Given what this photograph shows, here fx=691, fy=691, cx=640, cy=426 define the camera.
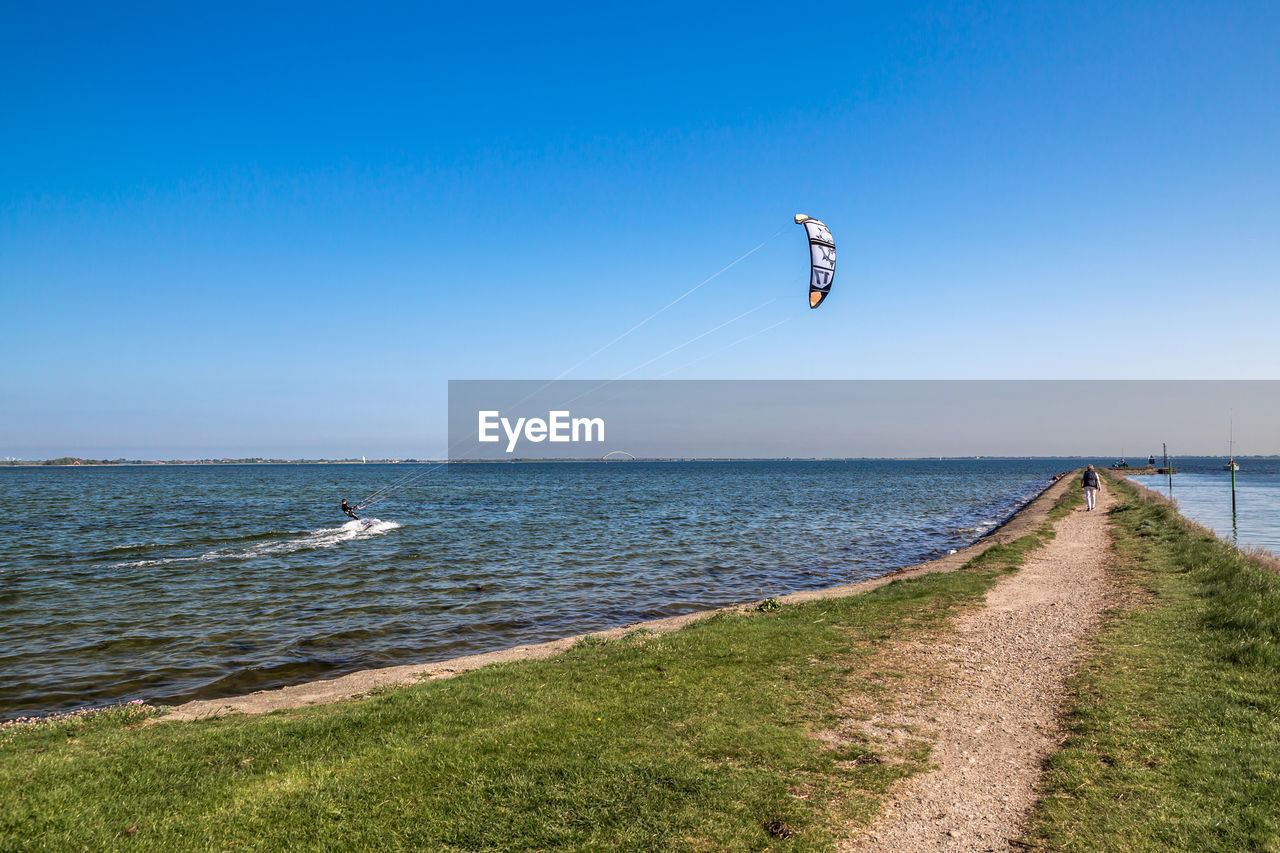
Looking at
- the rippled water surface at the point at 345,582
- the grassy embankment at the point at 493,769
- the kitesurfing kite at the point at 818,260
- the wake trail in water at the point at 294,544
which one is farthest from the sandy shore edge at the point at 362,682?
the wake trail in water at the point at 294,544

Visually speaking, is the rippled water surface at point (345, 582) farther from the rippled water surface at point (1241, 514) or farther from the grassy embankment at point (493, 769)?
the rippled water surface at point (1241, 514)

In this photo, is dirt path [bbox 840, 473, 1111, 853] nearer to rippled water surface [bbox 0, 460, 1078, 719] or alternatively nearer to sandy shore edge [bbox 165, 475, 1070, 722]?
sandy shore edge [bbox 165, 475, 1070, 722]

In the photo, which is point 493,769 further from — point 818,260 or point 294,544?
point 294,544

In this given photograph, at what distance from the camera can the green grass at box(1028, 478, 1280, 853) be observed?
18.5ft

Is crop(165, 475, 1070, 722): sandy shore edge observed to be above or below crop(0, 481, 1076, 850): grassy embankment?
below

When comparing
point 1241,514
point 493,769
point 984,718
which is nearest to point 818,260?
point 984,718

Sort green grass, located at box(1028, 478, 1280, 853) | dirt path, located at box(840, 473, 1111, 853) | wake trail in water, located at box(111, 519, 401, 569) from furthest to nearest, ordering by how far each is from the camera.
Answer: wake trail in water, located at box(111, 519, 401, 569), dirt path, located at box(840, 473, 1111, 853), green grass, located at box(1028, 478, 1280, 853)

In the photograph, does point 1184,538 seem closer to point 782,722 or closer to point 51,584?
point 782,722

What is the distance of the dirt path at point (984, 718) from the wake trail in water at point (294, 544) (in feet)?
89.7

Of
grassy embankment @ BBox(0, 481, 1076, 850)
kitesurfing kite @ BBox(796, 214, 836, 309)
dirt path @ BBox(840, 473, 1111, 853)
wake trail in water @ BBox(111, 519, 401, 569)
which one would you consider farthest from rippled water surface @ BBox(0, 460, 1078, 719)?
kitesurfing kite @ BBox(796, 214, 836, 309)

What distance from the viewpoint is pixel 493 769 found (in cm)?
684

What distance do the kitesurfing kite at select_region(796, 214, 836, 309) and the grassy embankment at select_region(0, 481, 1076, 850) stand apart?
27.4 ft

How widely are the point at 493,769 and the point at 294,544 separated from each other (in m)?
30.5

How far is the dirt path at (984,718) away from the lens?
590 cm
